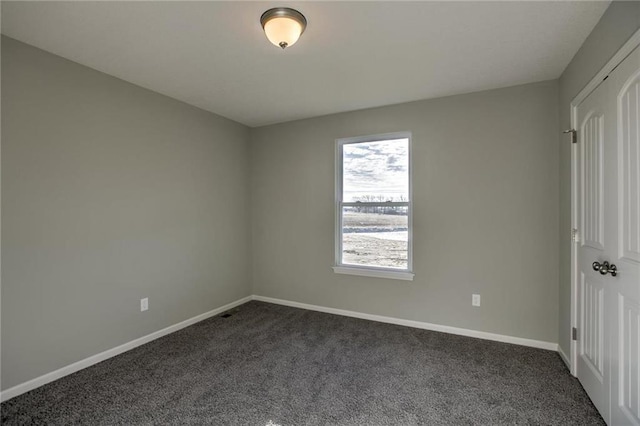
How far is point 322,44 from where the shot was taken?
220 centimetres

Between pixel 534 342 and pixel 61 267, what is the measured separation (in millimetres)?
4160

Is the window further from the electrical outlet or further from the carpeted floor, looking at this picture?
the carpeted floor

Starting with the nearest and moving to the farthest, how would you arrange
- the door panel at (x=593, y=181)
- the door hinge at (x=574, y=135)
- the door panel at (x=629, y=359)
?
the door panel at (x=629, y=359) → the door panel at (x=593, y=181) → the door hinge at (x=574, y=135)

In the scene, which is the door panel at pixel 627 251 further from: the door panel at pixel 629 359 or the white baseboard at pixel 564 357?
the white baseboard at pixel 564 357

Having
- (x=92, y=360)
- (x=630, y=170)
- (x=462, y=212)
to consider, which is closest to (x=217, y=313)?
(x=92, y=360)

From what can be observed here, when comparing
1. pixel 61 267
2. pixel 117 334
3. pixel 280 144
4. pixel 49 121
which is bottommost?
pixel 117 334

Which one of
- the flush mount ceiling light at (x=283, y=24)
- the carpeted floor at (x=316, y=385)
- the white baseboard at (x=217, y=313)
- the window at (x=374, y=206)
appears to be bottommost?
the carpeted floor at (x=316, y=385)

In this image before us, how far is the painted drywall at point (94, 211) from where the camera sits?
214 centimetres

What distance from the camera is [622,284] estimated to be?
1.66 m

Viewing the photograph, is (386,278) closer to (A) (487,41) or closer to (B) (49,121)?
(A) (487,41)

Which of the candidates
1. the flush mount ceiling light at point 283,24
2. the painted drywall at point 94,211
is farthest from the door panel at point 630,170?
the painted drywall at point 94,211

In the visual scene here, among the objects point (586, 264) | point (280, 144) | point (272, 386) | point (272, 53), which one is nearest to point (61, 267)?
point (272, 386)

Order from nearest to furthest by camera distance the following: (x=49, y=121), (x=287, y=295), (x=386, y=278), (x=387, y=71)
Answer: (x=49, y=121), (x=387, y=71), (x=386, y=278), (x=287, y=295)

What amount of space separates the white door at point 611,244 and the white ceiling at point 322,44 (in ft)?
1.92
